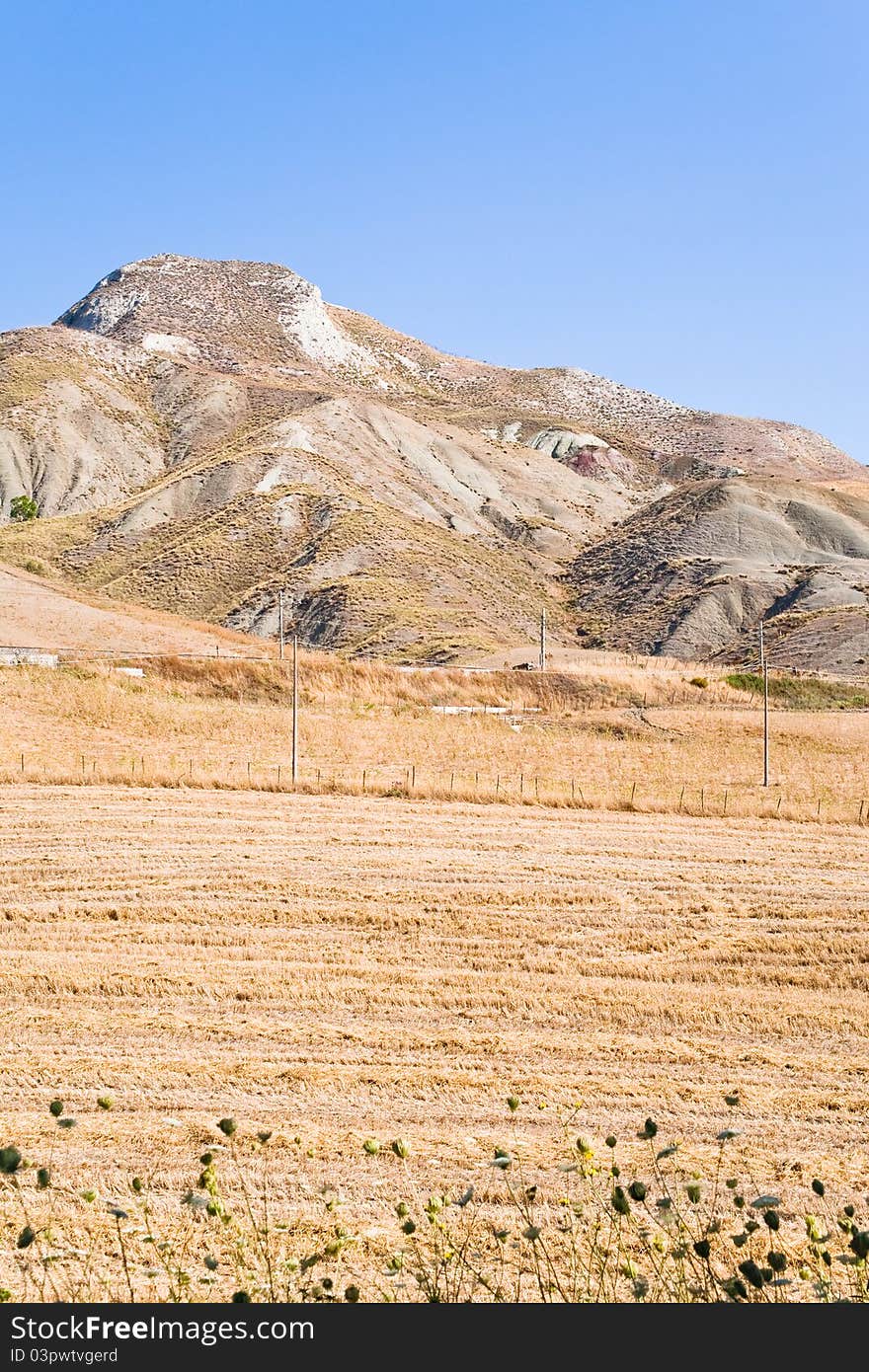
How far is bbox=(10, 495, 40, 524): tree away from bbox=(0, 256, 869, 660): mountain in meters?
1.47

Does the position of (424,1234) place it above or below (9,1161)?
below

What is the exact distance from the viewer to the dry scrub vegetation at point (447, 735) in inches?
1348

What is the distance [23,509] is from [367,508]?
119ft

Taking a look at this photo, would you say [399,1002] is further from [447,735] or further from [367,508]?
[367,508]

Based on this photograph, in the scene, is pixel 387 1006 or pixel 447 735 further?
pixel 447 735

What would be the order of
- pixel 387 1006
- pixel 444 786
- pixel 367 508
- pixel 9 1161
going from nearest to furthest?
pixel 9 1161, pixel 387 1006, pixel 444 786, pixel 367 508

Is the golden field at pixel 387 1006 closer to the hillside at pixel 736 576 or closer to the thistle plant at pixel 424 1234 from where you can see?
the thistle plant at pixel 424 1234

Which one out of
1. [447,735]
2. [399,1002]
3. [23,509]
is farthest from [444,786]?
[23,509]

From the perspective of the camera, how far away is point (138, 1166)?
31.4 feet

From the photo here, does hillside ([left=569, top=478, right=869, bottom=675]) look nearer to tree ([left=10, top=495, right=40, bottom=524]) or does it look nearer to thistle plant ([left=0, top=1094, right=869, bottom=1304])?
tree ([left=10, top=495, right=40, bottom=524])

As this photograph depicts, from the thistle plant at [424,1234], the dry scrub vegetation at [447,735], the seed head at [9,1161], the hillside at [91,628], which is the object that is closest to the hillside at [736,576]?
the dry scrub vegetation at [447,735]

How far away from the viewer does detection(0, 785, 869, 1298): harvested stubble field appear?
10.1 meters

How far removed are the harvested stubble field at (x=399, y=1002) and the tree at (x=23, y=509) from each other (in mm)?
96966

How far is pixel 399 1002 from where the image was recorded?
14906mm
